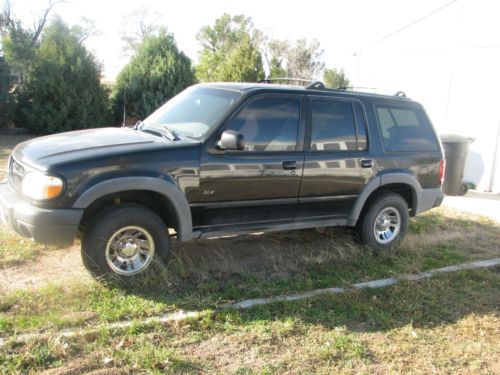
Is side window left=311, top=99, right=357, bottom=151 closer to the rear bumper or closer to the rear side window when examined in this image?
the rear side window

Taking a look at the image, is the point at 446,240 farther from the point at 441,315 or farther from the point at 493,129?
the point at 493,129

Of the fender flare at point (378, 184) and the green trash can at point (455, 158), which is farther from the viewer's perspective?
the green trash can at point (455, 158)

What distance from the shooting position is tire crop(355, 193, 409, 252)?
595cm

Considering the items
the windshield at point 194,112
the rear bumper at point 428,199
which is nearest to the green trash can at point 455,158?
the rear bumper at point 428,199

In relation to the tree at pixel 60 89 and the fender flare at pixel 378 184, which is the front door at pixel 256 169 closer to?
the fender flare at pixel 378 184

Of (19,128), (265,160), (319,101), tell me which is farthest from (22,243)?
(19,128)

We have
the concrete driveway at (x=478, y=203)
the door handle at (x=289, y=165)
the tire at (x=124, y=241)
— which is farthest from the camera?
the concrete driveway at (x=478, y=203)

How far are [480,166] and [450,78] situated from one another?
2056 mm

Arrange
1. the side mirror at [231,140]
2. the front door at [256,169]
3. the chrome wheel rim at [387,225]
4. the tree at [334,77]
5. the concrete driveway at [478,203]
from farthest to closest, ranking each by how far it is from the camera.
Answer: the tree at [334,77] < the concrete driveway at [478,203] < the chrome wheel rim at [387,225] < the front door at [256,169] < the side mirror at [231,140]

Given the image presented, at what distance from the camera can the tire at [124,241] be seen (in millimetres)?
4273

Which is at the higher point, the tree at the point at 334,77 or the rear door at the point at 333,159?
the tree at the point at 334,77

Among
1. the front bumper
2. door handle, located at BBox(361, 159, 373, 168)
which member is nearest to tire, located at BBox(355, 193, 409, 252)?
door handle, located at BBox(361, 159, 373, 168)

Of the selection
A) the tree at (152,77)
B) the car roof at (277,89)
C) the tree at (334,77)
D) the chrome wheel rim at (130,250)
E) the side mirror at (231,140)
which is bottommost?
the chrome wheel rim at (130,250)

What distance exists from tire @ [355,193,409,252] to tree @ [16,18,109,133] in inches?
428
